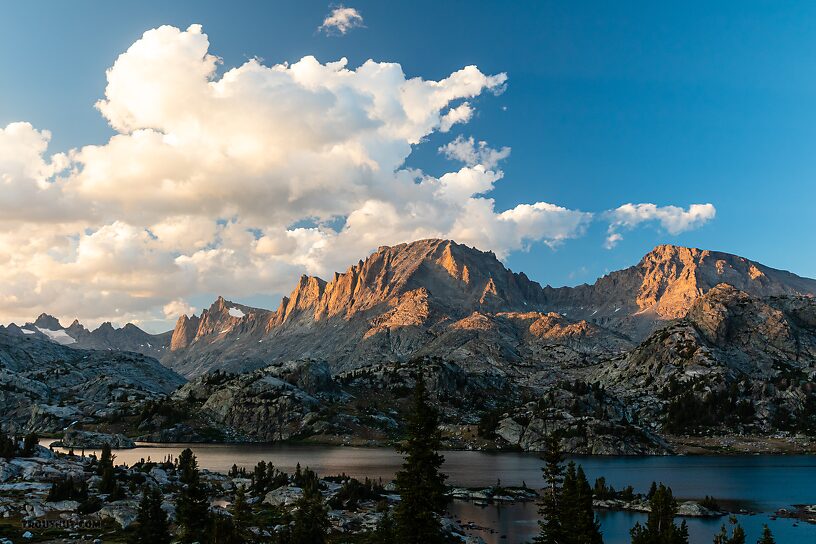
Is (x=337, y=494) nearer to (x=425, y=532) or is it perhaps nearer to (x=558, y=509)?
(x=558, y=509)

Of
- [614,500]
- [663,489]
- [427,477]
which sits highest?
[427,477]

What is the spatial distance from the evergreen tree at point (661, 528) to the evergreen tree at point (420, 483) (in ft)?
100

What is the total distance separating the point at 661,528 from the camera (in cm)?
9162

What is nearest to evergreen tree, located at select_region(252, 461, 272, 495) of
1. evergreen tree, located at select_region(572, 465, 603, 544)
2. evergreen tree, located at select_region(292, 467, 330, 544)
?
evergreen tree, located at select_region(292, 467, 330, 544)

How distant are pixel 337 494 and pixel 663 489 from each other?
5899cm

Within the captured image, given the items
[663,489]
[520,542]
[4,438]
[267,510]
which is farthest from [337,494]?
[4,438]

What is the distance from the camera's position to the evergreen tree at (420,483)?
48656mm

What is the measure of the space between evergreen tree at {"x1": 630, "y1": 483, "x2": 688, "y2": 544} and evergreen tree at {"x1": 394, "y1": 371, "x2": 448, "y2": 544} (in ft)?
100

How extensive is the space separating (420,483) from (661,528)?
61.5 m

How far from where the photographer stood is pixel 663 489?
307ft

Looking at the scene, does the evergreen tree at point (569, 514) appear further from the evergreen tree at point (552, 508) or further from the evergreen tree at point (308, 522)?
the evergreen tree at point (308, 522)

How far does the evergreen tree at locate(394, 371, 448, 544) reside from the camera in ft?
160

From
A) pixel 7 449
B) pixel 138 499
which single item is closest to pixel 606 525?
pixel 138 499

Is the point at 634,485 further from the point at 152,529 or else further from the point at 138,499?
the point at 152,529
